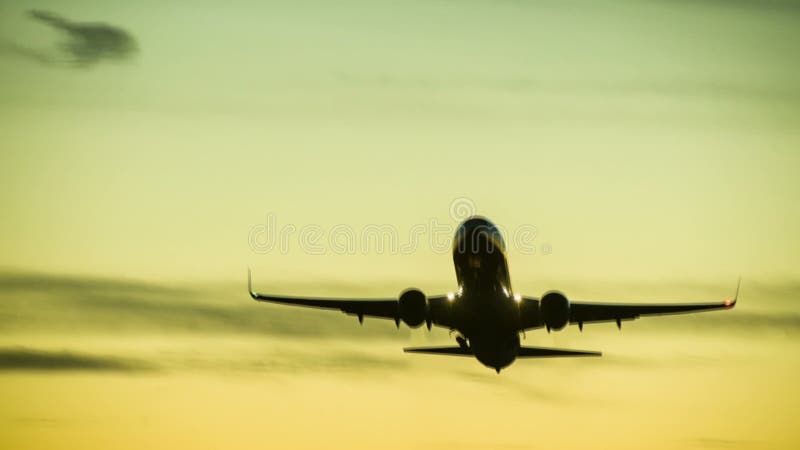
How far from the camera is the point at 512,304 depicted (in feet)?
309

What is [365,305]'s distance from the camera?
9762 cm

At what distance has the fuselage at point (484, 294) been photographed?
90.9m

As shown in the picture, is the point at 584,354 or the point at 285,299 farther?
the point at 285,299

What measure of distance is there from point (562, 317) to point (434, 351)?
8.27m

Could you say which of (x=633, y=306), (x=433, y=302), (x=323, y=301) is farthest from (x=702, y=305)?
(x=323, y=301)

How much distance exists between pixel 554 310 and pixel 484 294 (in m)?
4.86

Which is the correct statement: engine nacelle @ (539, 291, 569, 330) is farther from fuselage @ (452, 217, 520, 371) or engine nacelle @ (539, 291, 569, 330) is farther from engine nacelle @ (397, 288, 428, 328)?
engine nacelle @ (397, 288, 428, 328)

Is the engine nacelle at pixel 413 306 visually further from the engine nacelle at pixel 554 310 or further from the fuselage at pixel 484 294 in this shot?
the engine nacelle at pixel 554 310

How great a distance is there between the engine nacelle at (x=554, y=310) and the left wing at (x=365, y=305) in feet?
20.2

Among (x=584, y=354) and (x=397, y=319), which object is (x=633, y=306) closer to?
(x=584, y=354)

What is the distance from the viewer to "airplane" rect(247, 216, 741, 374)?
91.4 metres

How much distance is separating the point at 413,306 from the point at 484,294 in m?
4.40

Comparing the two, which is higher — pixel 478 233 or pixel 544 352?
pixel 478 233

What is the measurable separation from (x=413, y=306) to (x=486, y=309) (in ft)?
14.5
